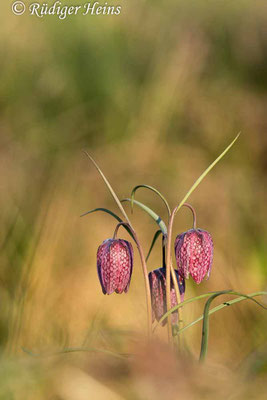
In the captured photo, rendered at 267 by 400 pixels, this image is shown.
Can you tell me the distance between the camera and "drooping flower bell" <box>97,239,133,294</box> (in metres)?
0.78

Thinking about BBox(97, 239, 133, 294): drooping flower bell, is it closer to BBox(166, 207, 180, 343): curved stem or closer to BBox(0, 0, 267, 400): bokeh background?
BBox(166, 207, 180, 343): curved stem

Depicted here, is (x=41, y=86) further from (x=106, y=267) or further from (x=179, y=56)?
(x=106, y=267)

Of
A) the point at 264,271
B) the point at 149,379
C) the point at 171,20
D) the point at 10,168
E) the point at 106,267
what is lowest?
the point at 149,379

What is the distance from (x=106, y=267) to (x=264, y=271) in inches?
25.9

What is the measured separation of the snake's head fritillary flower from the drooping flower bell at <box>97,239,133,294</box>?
69mm

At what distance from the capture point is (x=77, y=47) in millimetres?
1627

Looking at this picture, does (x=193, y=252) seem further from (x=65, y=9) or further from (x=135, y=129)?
(x=65, y=9)

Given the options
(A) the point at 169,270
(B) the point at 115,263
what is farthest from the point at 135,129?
(A) the point at 169,270

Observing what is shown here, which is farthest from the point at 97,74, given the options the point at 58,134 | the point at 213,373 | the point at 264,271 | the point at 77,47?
the point at 213,373

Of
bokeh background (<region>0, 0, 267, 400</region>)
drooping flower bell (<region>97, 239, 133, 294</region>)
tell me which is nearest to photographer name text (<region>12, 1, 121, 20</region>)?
bokeh background (<region>0, 0, 267, 400</region>)

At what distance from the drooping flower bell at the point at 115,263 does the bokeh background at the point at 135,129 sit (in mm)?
297

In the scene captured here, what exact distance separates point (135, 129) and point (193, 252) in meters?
0.85

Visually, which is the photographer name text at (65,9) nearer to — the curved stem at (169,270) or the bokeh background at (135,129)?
the bokeh background at (135,129)

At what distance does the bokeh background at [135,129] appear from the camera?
4.33 feet
